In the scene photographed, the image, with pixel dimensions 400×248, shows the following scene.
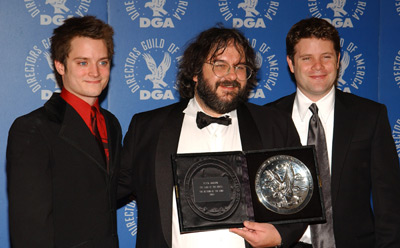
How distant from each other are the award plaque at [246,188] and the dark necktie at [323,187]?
406 mm

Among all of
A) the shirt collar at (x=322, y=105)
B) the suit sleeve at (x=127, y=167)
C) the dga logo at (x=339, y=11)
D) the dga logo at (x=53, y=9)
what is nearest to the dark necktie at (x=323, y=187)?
the shirt collar at (x=322, y=105)

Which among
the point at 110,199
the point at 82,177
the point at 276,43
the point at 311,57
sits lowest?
the point at 110,199

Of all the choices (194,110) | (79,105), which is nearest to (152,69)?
(194,110)

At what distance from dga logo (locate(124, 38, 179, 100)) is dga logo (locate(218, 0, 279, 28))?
0.65 meters

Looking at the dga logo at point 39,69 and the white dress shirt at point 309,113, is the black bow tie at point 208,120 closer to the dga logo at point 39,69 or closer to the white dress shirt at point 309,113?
the white dress shirt at point 309,113

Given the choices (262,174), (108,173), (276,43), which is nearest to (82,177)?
(108,173)

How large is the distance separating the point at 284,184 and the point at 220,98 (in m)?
0.75

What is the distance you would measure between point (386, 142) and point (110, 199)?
6.75ft

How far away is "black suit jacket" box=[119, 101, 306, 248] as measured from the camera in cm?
290

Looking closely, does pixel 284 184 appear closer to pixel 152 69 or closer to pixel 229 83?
pixel 229 83

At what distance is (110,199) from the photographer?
10.0 feet

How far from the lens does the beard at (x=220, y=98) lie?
3088 mm

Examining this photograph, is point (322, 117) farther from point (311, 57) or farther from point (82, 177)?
point (82, 177)

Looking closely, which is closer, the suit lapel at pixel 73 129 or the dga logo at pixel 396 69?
the suit lapel at pixel 73 129
